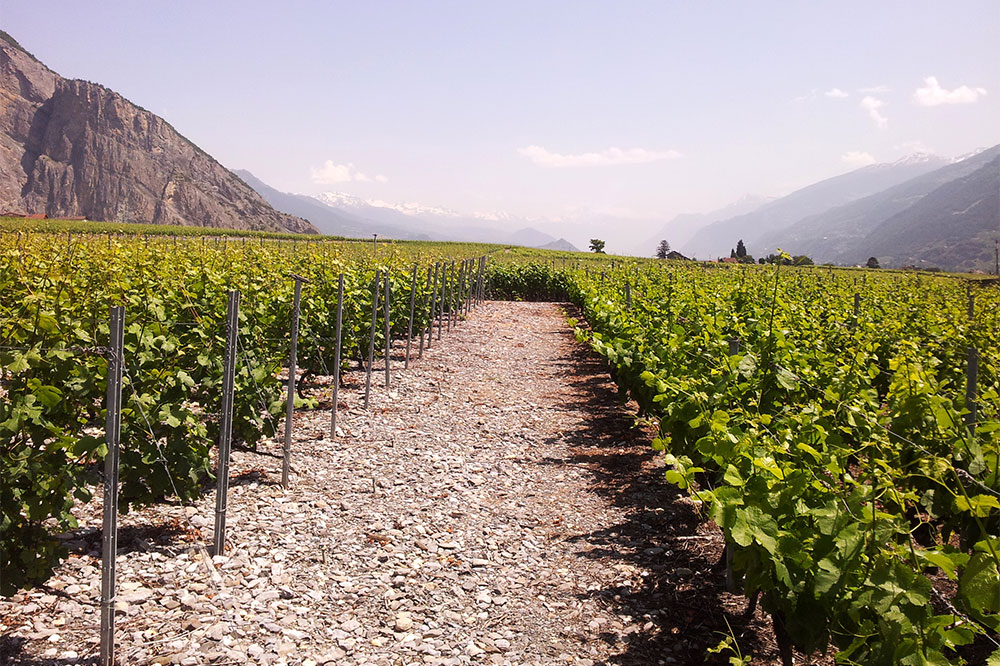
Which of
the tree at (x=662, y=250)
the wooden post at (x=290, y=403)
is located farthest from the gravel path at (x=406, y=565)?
the tree at (x=662, y=250)

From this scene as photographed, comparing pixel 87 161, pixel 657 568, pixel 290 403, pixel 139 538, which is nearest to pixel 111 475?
pixel 139 538

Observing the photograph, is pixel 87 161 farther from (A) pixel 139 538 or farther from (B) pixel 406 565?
(B) pixel 406 565

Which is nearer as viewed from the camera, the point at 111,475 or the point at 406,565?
the point at 111,475

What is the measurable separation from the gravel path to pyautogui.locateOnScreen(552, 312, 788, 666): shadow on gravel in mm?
16

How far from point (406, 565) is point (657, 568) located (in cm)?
180

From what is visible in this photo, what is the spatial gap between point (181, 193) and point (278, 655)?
7091 inches

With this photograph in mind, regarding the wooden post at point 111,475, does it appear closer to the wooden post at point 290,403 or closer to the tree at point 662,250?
the wooden post at point 290,403

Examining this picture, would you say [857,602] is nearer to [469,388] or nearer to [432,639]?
[432,639]

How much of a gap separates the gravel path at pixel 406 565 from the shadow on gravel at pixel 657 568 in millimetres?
16

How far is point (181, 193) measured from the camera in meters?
162

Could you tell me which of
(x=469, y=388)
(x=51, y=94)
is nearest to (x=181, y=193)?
(x=51, y=94)

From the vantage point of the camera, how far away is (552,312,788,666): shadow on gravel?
3762 millimetres

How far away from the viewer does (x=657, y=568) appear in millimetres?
4680

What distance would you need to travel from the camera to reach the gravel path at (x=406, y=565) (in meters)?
3.59
